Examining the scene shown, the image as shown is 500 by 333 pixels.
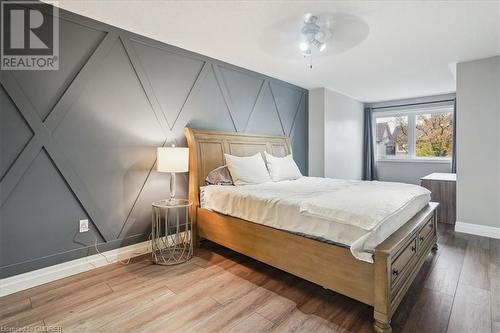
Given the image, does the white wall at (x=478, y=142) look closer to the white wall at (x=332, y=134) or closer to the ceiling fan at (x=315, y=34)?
the ceiling fan at (x=315, y=34)

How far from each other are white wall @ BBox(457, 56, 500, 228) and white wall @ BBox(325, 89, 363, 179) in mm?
2074

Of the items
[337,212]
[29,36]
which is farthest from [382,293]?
[29,36]

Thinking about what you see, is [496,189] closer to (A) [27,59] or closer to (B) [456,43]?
(B) [456,43]

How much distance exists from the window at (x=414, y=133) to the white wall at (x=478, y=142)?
2.42m

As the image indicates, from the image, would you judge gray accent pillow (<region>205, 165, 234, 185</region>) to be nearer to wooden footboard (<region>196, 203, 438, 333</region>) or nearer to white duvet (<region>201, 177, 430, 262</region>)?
white duvet (<region>201, 177, 430, 262</region>)

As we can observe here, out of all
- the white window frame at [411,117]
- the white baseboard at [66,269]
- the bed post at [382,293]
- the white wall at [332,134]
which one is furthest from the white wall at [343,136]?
the white baseboard at [66,269]

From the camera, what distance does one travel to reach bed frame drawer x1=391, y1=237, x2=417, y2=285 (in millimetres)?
1691

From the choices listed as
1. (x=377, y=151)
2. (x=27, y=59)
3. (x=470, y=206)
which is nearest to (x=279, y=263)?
(x=27, y=59)

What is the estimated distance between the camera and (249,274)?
237cm

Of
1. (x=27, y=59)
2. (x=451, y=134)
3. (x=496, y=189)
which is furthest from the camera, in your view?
(x=451, y=134)

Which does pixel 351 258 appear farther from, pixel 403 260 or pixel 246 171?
pixel 246 171

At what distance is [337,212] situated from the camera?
1826 millimetres

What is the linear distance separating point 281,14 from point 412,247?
235 cm

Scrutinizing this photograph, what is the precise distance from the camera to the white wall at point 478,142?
336cm
